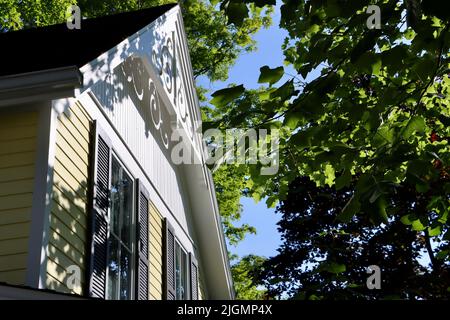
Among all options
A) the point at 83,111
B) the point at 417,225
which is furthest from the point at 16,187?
the point at 417,225

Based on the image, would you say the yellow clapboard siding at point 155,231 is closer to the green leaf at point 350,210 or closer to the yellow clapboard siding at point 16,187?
the yellow clapboard siding at point 16,187

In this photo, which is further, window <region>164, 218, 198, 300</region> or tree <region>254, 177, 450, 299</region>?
tree <region>254, 177, 450, 299</region>

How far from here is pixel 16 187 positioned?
728cm

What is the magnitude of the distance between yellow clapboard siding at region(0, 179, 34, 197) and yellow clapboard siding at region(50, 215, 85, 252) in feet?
1.46

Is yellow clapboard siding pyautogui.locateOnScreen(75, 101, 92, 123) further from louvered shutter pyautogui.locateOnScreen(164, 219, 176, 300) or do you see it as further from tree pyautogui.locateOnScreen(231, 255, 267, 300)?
tree pyautogui.locateOnScreen(231, 255, 267, 300)

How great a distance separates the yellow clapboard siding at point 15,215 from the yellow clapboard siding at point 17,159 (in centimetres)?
58

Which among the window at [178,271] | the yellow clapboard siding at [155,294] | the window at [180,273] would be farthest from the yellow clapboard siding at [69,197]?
the window at [180,273]

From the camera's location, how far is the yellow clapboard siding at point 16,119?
7602mm

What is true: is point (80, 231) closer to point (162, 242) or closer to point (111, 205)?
point (111, 205)

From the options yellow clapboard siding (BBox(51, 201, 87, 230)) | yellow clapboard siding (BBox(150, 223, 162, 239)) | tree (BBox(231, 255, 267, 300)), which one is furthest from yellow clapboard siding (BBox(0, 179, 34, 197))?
tree (BBox(231, 255, 267, 300))

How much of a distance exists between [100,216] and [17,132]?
5.23ft

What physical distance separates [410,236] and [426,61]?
18797mm

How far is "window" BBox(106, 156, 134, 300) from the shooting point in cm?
881
